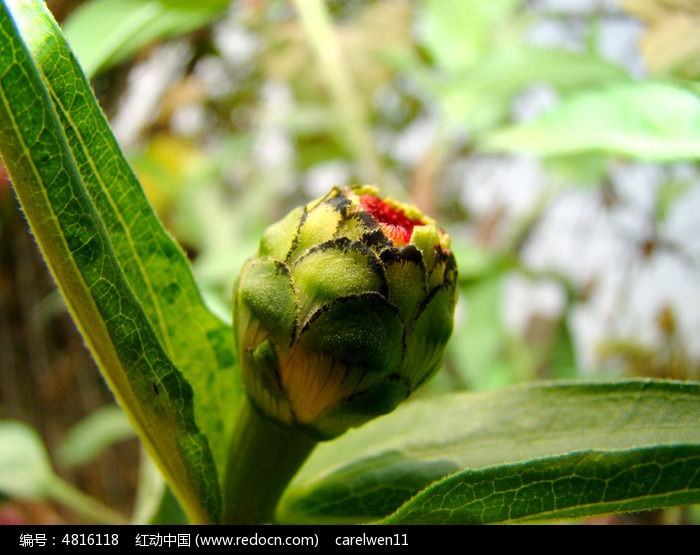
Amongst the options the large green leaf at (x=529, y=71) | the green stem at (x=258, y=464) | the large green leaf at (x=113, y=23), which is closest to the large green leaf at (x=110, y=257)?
the green stem at (x=258, y=464)

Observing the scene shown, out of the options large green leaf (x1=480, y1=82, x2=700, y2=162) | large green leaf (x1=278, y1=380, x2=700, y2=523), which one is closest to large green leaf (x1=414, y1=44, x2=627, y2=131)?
large green leaf (x1=480, y1=82, x2=700, y2=162)

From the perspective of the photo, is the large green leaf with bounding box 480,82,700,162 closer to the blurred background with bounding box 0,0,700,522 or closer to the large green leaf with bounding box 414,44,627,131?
the blurred background with bounding box 0,0,700,522

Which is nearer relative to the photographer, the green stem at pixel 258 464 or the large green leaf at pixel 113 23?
the green stem at pixel 258 464

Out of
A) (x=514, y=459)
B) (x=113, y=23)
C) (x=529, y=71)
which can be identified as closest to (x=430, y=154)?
(x=529, y=71)

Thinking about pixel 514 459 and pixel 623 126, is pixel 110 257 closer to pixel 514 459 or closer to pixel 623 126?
pixel 514 459

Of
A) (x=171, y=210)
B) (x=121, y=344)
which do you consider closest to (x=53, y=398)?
(x=171, y=210)

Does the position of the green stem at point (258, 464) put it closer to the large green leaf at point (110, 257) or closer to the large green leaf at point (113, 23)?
the large green leaf at point (110, 257)
